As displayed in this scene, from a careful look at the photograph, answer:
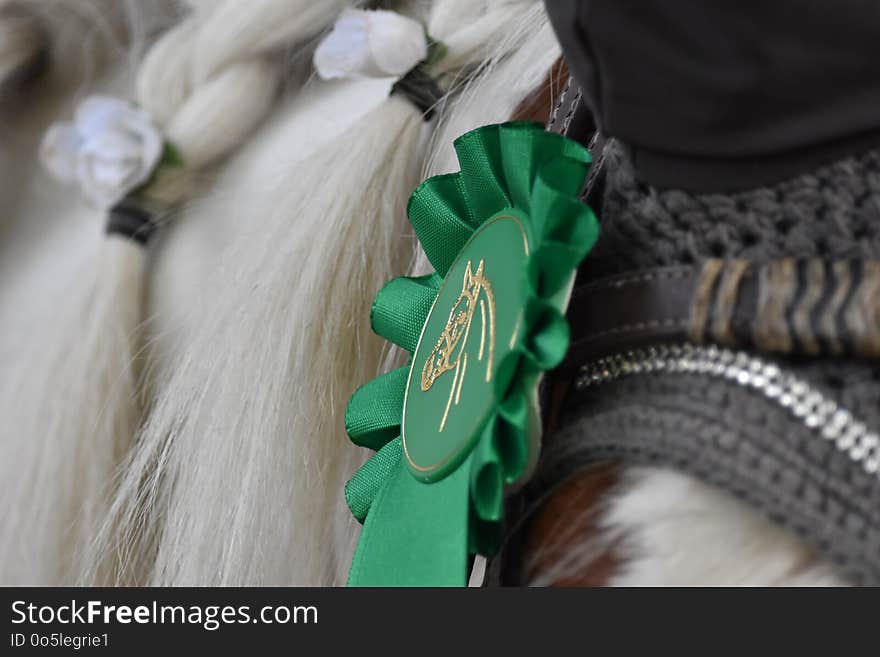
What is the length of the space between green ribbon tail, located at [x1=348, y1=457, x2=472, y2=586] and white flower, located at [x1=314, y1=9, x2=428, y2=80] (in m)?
0.24

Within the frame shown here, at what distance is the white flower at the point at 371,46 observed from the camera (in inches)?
20.0

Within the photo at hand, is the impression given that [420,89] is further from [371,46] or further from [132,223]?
[132,223]

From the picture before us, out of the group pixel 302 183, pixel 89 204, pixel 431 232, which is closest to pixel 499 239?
pixel 431 232

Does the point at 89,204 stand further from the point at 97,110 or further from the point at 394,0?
the point at 394,0

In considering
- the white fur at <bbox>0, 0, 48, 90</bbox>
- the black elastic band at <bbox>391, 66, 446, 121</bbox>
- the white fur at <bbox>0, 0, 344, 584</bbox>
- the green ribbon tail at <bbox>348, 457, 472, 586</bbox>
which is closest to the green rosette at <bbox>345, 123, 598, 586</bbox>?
the green ribbon tail at <bbox>348, 457, 472, 586</bbox>

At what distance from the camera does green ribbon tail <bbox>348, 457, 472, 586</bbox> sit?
12.1 inches

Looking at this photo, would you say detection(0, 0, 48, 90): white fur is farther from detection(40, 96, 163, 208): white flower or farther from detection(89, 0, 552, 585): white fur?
detection(89, 0, 552, 585): white fur

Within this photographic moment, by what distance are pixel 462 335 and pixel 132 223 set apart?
33cm

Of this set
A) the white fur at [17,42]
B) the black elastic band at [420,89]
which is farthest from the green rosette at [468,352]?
the white fur at [17,42]

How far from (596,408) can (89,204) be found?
0.43 m

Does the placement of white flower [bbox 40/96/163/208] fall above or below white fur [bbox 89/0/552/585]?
above

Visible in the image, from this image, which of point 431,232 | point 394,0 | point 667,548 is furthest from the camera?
point 394,0

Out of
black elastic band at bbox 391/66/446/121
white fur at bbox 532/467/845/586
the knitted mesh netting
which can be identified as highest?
black elastic band at bbox 391/66/446/121

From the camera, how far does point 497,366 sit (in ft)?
0.97
